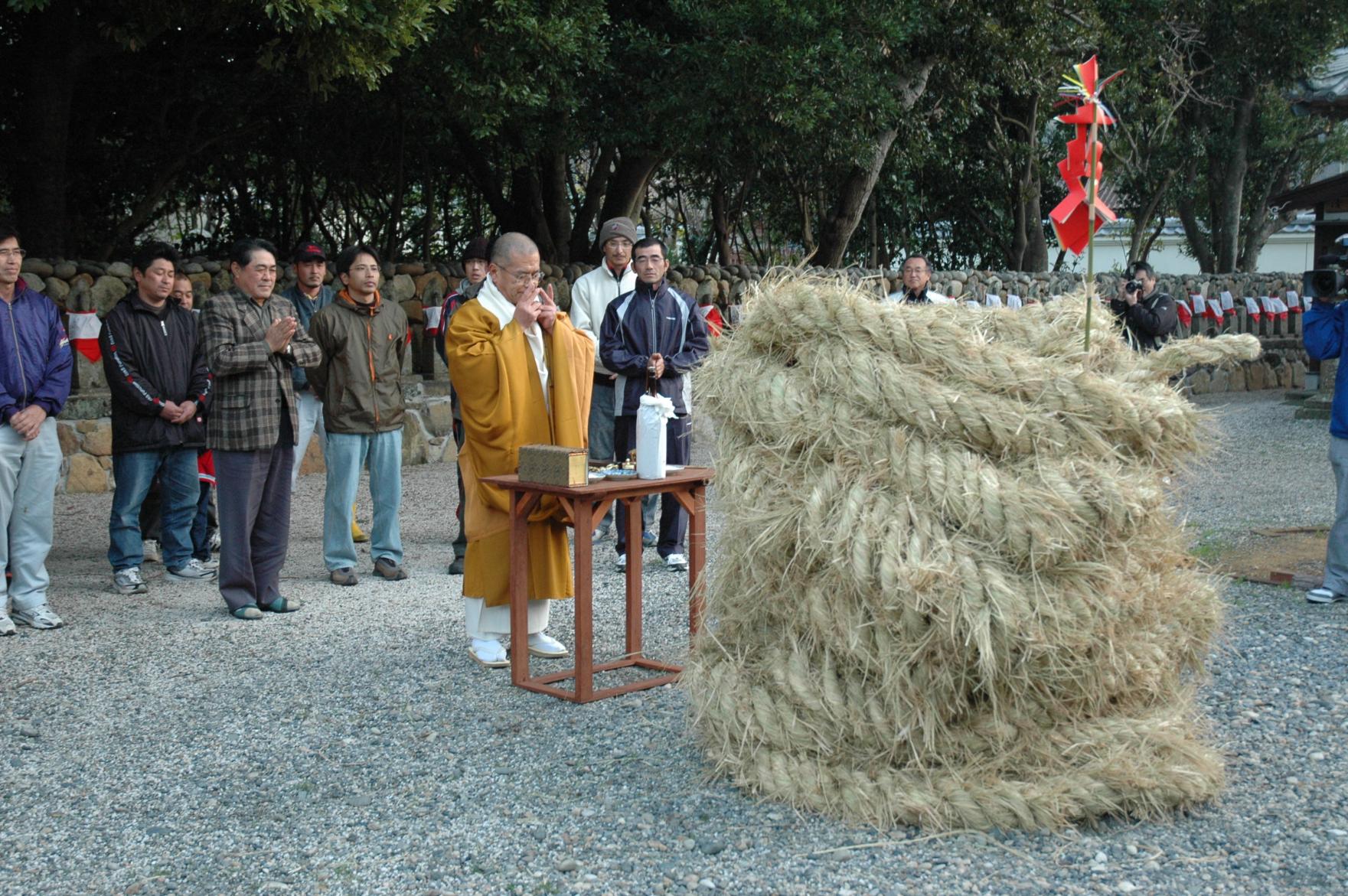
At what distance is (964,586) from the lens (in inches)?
127

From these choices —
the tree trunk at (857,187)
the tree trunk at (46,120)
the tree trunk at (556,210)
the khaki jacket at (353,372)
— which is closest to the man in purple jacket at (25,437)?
the khaki jacket at (353,372)

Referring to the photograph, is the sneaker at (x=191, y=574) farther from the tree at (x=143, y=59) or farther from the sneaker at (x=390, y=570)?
the tree at (x=143, y=59)

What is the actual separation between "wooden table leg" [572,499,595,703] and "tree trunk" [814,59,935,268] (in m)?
9.43

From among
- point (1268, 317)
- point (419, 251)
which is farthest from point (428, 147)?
point (1268, 317)

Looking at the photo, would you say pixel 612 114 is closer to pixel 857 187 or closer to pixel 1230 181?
pixel 857 187

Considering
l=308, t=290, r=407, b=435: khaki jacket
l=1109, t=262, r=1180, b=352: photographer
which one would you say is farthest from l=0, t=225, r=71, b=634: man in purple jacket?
l=1109, t=262, r=1180, b=352: photographer

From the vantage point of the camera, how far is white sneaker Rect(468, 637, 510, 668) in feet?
16.8

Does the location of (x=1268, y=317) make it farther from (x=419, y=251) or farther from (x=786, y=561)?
(x=786, y=561)

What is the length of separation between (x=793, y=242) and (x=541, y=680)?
15951mm

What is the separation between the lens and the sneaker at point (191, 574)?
6871mm

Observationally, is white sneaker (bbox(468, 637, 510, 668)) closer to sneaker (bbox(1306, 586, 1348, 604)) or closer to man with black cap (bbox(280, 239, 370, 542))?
man with black cap (bbox(280, 239, 370, 542))

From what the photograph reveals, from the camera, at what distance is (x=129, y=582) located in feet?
21.4

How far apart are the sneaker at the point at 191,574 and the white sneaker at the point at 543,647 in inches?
94.4

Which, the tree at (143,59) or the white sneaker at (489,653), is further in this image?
the tree at (143,59)
